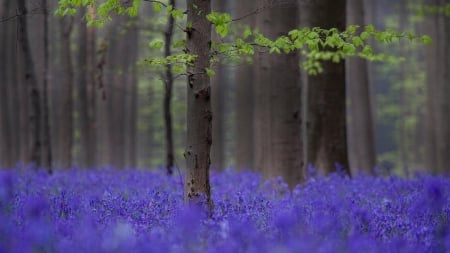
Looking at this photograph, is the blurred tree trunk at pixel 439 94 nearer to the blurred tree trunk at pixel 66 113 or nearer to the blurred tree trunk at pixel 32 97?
the blurred tree trunk at pixel 66 113

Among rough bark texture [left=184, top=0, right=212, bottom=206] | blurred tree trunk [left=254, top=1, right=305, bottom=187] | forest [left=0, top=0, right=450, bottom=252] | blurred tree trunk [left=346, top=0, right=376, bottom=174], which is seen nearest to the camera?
forest [left=0, top=0, right=450, bottom=252]

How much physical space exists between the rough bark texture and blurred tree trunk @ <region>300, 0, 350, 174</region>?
630 cm

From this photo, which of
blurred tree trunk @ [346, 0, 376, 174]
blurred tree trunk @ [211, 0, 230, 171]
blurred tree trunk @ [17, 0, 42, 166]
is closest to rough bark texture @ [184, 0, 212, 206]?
blurred tree trunk @ [17, 0, 42, 166]

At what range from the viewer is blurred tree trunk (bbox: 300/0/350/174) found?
40.9 feet

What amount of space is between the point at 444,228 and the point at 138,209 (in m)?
2.86

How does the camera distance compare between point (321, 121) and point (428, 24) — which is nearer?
point (321, 121)

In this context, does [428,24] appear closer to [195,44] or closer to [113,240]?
[195,44]

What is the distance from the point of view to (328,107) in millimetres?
12547

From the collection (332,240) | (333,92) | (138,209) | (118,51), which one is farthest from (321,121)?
(118,51)

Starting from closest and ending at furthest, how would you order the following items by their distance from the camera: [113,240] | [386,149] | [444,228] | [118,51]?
[113,240]
[444,228]
[118,51]
[386,149]

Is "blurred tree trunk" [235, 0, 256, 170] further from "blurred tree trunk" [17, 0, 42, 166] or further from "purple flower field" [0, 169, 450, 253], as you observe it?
"purple flower field" [0, 169, 450, 253]

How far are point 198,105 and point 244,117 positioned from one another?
11.8 metres

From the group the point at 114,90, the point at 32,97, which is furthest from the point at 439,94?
the point at 32,97

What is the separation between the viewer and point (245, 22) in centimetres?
1794
